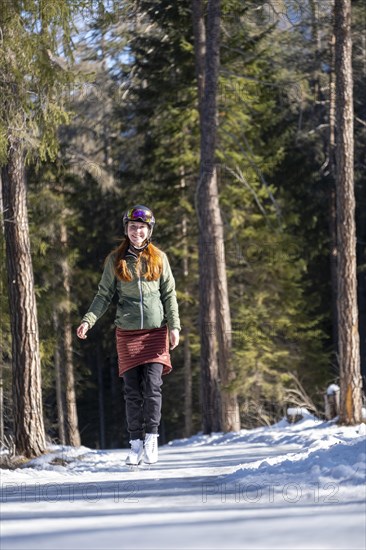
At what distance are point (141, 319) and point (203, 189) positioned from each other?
8.89m

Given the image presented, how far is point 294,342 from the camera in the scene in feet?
87.3

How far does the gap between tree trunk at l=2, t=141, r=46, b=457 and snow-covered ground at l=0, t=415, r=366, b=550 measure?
351 centimetres

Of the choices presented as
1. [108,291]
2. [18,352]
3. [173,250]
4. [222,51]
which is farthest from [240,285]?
[108,291]

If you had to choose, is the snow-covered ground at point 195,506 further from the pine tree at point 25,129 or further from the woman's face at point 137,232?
the pine tree at point 25,129

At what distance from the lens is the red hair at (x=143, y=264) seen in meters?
7.48

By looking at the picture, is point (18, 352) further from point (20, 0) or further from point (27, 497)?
point (27, 497)

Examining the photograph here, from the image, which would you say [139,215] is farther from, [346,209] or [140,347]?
[346,209]

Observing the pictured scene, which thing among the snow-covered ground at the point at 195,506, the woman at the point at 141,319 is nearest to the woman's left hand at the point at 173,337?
the woman at the point at 141,319

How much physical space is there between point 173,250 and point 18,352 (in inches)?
528

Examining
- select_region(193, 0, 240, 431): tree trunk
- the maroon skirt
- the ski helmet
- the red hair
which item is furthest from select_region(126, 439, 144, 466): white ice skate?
select_region(193, 0, 240, 431): tree trunk

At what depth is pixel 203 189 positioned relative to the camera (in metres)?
16.1

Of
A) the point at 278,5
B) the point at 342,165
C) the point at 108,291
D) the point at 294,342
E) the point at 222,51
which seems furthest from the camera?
the point at 294,342

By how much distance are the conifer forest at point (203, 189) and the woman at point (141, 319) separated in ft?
11.7

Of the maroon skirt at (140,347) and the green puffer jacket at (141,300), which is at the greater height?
the green puffer jacket at (141,300)
